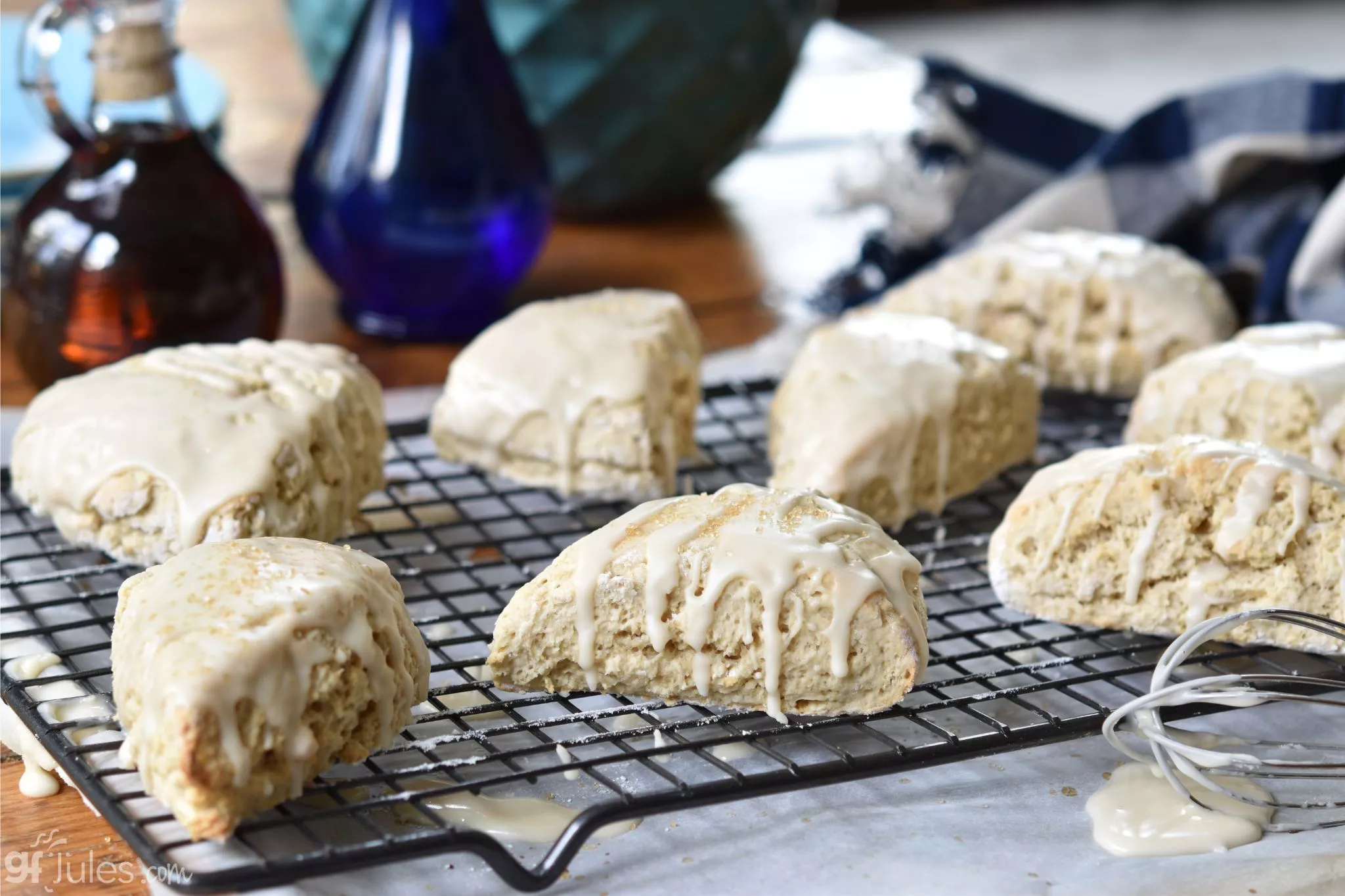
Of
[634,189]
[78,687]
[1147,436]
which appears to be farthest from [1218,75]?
[78,687]

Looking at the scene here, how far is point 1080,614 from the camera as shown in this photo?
1.42m

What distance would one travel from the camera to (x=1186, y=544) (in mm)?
1393

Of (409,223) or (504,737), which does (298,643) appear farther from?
(409,223)

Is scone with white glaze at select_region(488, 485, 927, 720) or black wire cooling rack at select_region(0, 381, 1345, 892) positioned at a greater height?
scone with white glaze at select_region(488, 485, 927, 720)

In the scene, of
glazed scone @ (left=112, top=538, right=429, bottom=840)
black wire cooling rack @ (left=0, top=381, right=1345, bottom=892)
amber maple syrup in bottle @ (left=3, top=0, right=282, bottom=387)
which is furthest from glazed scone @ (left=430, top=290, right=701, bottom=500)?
glazed scone @ (left=112, top=538, right=429, bottom=840)

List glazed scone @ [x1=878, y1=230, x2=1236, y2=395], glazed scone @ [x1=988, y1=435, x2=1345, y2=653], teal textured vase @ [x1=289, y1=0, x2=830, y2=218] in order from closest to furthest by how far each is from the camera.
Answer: glazed scone @ [x1=988, y1=435, x2=1345, y2=653] < glazed scone @ [x1=878, y1=230, x2=1236, y2=395] < teal textured vase @ [x1=289, y1=0, x2=830, y2=218]

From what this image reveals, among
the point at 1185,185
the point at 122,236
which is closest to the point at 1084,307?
the point at 1185,185

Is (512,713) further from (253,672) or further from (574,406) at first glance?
(574,406)

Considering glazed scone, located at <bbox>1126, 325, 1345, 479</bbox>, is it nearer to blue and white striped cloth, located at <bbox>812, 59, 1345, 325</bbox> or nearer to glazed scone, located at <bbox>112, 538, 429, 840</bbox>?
blue and white striped cloth, located at <bbox>812, 59, 1345, 325</bbox>

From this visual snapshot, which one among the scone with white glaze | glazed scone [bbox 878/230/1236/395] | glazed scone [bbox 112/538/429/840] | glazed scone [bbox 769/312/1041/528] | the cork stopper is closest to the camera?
glazed scone [bbox 112/538/429/840]

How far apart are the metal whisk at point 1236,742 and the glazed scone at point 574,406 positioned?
1.91 feet

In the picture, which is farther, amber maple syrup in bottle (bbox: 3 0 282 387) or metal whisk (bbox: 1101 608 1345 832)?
amber maple syrup in bottle (bbox: 3 0 282 387)

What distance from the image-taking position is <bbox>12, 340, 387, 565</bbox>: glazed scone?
1.43 meters

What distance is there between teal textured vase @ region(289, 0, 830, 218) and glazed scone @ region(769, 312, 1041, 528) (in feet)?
2.39
